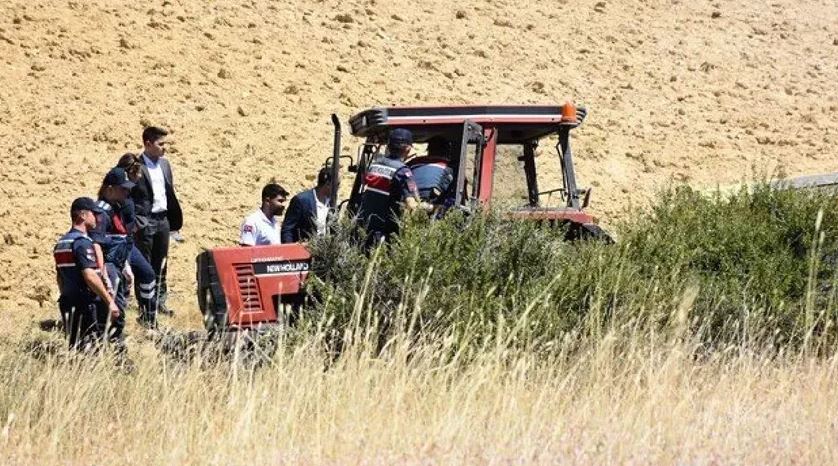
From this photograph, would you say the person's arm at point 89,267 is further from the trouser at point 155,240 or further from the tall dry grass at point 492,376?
the trouser at point 155,240

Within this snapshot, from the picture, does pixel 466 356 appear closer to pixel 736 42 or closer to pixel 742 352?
pixel 742 352

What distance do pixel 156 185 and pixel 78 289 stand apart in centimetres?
326

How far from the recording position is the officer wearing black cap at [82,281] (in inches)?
352

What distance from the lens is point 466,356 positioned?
8.16 meters

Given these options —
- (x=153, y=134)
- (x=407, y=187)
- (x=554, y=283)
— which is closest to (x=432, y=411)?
(x=554, y=283)

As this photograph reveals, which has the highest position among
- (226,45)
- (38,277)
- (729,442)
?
(226,45)

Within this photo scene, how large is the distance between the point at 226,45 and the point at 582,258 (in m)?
13.0

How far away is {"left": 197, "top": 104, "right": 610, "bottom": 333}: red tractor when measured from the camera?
9.52m

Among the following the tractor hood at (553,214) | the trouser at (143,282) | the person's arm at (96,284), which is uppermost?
the tractor hood at (553,214)

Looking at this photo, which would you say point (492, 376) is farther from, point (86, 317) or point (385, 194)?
point (86, 317)

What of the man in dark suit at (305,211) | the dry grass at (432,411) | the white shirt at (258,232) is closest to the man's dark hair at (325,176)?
the man in dark suit at (305,211)

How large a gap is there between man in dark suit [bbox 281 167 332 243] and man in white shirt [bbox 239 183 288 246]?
0.09 meters

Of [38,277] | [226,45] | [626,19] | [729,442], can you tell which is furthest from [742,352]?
[626,19]

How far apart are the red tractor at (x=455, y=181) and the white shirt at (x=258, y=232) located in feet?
1.91
